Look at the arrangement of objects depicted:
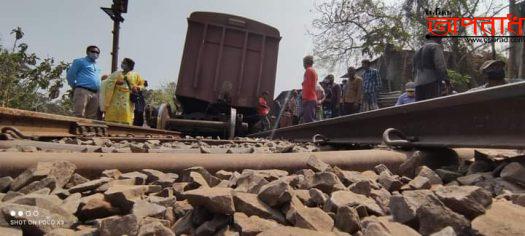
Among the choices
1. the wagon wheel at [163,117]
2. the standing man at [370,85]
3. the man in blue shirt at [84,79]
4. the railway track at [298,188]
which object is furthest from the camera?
the standing man at [370,85]

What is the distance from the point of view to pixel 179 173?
185cm

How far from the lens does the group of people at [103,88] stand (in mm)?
7035

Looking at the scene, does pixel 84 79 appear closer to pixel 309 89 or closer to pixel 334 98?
pixel 309 89

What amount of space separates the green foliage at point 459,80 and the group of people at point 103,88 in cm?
1599

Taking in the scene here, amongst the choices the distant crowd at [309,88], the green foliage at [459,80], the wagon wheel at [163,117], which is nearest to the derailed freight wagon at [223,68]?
the wagon wheel at [163,117]

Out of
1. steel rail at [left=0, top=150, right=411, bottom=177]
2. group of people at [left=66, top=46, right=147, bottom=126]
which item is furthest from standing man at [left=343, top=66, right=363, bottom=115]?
steel rail at [left=0, top=150, right=411, bottom=177]

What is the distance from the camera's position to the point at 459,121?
2352mm

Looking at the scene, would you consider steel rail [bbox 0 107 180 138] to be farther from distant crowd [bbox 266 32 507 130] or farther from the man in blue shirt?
distant crowd [bbox 266 32 507 130]

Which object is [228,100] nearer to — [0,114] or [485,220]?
[0,114]

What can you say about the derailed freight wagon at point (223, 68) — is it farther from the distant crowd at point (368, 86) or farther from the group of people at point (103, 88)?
the distant crowd at point (368, 86)

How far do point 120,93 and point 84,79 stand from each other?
0.72 meters

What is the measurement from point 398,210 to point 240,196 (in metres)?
0.50

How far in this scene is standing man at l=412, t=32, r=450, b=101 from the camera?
521 centimetres

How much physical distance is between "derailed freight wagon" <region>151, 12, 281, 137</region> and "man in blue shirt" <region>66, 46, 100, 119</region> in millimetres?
1439
